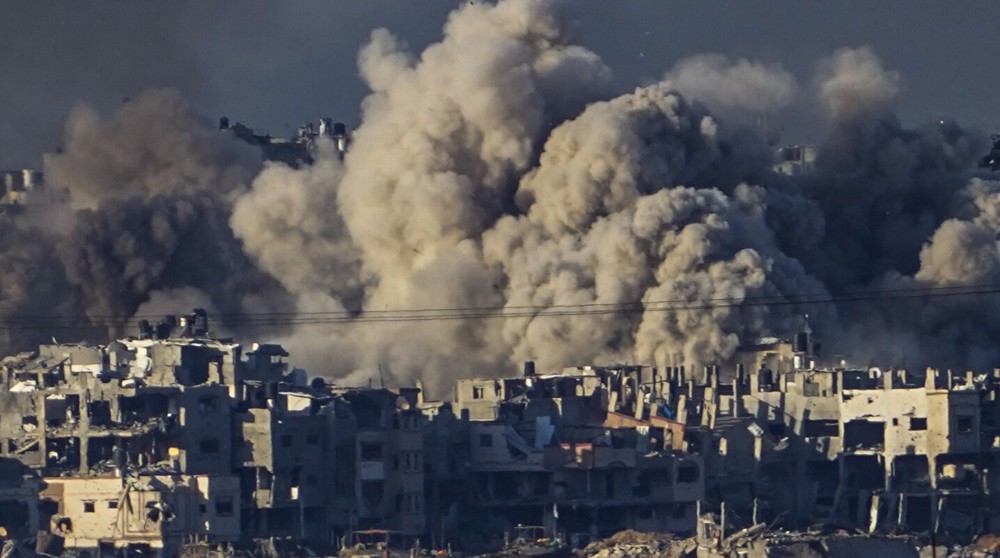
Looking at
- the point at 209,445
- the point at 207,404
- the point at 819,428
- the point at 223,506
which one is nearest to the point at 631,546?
the point at 223,506

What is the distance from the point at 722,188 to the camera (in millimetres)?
89688

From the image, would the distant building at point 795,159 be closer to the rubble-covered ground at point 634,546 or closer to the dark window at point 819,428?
the dark window at point 819,428

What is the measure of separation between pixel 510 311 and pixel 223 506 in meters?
18.9

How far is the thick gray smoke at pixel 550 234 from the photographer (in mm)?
84625

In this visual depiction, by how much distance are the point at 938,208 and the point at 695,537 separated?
77.4 feet

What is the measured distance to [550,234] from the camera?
87.6 meters

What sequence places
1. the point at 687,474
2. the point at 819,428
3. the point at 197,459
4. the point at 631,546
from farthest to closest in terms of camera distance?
the point at 819,428 < the point at 687,474 < the point at 197,459 < the point at 631,546

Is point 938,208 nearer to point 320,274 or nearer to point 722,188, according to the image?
point 722,188

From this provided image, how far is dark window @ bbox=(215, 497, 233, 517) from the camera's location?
67562 mm

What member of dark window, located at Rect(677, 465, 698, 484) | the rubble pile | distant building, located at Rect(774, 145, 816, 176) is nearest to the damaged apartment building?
the rubble pile

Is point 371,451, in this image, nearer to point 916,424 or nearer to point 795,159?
point 916,424

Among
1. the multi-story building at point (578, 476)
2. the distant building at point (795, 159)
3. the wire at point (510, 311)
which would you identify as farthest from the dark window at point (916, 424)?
the distant building at point (795, 159)

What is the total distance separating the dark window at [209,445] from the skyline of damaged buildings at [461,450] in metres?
0.03

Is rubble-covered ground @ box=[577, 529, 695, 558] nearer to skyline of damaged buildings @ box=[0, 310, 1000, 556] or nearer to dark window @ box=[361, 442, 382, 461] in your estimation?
skyline of damaged buildings @ box=[0, 310, 1000, 556]
